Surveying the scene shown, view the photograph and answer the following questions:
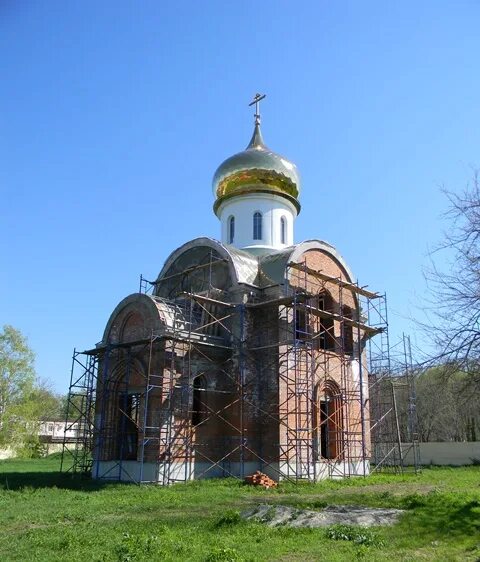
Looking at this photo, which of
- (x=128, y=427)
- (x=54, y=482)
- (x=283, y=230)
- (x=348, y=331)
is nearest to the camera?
(x=54, y=482)

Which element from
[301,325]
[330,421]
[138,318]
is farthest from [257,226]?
[330,421]

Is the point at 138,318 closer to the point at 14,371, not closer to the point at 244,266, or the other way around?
the point at 244,266

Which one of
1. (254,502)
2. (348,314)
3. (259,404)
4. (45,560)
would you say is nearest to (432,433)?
(348,314)

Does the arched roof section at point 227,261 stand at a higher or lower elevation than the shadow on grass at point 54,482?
higher

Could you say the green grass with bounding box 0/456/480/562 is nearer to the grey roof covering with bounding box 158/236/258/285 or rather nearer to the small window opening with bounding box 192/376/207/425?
the small window opening with bounding box 192/376/207/425

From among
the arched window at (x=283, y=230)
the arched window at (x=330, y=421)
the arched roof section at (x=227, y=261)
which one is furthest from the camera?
the arched window at (x=283, y=230)

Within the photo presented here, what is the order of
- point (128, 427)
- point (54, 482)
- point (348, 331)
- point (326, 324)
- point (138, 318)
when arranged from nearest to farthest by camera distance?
point (54, 482) → point (138, 318) → point (128, 427) → point (326, 324) → point (348, 331)

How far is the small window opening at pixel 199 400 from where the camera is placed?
674 inches

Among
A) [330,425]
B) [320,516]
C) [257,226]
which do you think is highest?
[257,226]

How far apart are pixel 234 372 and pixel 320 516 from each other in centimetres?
848

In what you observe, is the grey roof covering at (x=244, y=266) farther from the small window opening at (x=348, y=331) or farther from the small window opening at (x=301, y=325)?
the small window opening at (x=348, y=331)

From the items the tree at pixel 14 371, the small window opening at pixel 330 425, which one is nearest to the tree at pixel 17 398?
the tree at pixel 14 371

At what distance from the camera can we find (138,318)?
712 inches

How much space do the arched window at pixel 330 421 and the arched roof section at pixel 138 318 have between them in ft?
17.8
